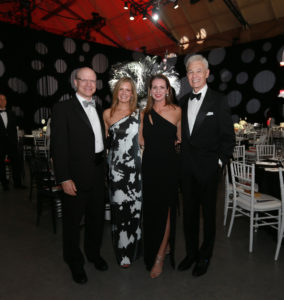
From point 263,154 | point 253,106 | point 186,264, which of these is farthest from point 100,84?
point 186,264

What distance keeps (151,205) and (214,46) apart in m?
13.3

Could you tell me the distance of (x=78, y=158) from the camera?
212 centimetres

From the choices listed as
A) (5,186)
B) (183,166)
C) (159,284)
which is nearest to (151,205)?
(183,166)

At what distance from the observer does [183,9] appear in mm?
12508

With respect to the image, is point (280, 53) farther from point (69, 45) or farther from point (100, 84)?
point (69, 45)

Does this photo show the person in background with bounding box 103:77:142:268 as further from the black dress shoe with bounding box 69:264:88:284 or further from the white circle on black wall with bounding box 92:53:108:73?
the white circle on black wall with bounding box 92:53:108:73

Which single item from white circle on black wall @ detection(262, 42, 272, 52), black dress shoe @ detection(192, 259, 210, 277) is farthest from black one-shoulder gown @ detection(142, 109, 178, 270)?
white circle on black wall @ detection(262, 42, 272, 52)

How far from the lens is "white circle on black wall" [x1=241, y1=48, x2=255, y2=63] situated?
12625 millimetres

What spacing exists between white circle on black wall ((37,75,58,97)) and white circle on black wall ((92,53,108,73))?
91.1 inches

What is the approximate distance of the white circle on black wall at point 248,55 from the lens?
497 inches

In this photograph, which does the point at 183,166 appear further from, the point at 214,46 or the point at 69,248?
the point at 214,46

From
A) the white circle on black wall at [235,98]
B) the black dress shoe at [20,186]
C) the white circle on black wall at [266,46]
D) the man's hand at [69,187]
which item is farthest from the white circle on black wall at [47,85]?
the man's hand at [69,187]

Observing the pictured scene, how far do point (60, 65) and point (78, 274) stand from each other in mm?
11808

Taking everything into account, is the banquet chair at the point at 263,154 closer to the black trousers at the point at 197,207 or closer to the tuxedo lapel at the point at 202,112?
the black trousers at the point at 197,207
